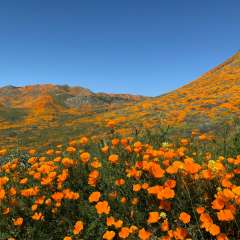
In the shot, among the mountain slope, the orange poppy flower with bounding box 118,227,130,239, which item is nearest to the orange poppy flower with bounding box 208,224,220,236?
the orange poppy flower with bounding box 118,227,130,239

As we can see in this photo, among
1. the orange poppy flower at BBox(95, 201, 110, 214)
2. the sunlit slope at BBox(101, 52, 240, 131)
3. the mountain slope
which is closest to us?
the orange poppy flower at BBox(95, 201, 110, 214)

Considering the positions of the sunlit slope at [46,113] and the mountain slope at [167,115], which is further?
the sunlit slope at [46,113]

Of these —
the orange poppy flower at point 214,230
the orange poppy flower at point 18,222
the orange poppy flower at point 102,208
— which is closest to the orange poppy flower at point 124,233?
the orange poppy flower at point 102,208

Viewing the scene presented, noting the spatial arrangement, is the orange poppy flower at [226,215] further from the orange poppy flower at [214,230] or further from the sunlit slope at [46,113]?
the sunlit slope at [46,113]

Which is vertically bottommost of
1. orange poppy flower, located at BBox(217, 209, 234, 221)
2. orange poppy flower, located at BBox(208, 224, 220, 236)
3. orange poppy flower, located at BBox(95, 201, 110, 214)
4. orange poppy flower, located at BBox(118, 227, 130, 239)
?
orange poppy flower, located at BBox(118, 227, 130, 239)

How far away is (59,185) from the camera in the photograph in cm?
449

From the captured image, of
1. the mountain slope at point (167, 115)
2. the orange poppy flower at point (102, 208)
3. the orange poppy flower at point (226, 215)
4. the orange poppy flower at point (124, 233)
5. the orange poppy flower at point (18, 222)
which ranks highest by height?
the mountain slope at point (167, 115)

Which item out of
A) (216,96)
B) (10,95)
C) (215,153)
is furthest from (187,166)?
(10,95)

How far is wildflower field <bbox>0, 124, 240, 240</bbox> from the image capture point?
10.2ft

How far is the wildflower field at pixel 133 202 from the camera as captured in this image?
10.2 ft

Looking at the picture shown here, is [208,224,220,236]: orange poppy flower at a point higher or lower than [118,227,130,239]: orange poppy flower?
higher

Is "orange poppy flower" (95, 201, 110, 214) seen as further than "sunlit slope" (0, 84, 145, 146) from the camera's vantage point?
No

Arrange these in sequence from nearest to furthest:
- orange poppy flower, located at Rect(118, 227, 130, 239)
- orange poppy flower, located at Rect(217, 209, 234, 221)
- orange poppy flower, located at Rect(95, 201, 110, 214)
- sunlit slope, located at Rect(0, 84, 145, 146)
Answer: orange poppy flower, located at Rect(217, 209, 234, 221)
orange poppy flower, located at Rect(118, 227, 130, 239)
orange poppy flower, located at Rect(95, 201, 110, 214)
sunlit slope, located at Rect(0, 84, 145, 146)

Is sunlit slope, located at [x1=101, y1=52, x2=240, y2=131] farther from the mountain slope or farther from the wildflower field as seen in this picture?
the wildflower field
